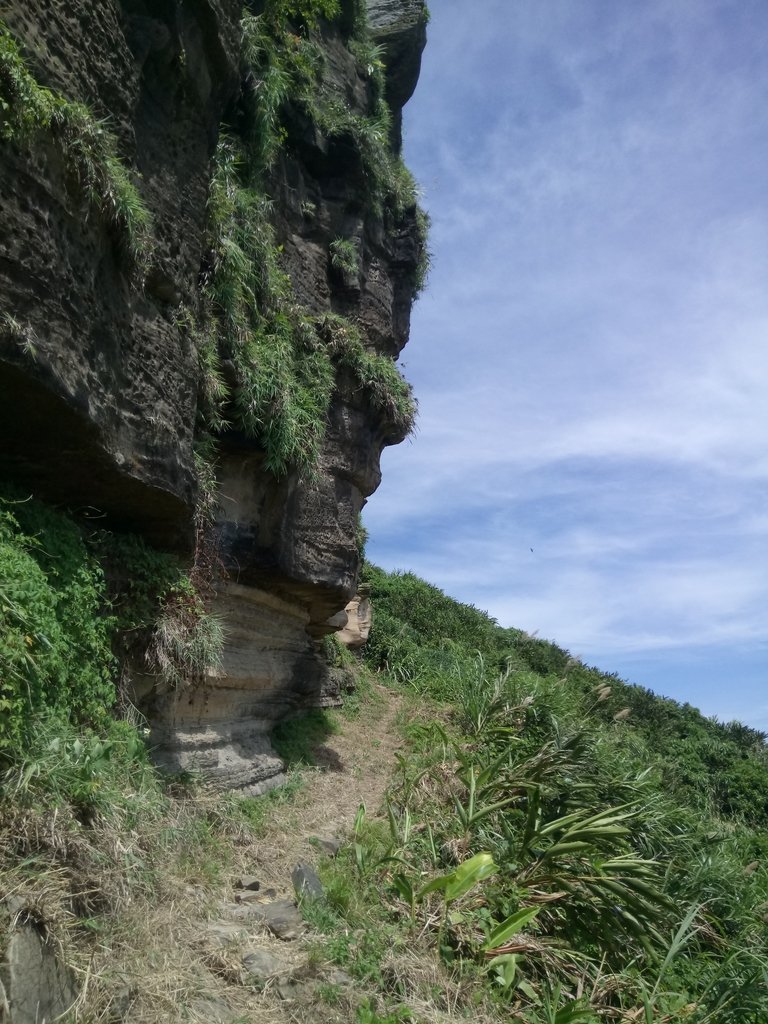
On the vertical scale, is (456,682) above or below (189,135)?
below

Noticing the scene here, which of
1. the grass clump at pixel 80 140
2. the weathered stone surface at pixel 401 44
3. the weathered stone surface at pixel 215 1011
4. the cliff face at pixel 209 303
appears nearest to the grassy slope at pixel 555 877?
the weathered stone surface at pixel 215 1011

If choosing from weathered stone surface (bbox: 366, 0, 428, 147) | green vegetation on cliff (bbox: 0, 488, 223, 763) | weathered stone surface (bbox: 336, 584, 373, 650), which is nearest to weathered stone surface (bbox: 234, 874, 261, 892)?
green vegetation on cliff (bbox: 0, 488, 223, 763)

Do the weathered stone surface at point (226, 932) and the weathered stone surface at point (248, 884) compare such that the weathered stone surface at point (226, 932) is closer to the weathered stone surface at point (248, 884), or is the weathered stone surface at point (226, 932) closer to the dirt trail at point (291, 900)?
the dirt trail at point (291, 900)

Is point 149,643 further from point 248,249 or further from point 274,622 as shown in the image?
point 248,249

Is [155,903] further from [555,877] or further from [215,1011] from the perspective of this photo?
[555,877]

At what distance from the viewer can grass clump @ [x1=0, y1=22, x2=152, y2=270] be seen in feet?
13.1

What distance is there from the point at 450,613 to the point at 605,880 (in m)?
12.0

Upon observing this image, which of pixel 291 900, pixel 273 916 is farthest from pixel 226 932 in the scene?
pixel 291 900

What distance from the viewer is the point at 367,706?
38.7 ft

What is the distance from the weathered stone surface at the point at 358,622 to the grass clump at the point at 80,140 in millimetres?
8885

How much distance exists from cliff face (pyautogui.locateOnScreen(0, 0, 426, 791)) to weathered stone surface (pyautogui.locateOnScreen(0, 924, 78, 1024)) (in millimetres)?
2652

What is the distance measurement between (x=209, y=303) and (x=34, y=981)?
511 cm

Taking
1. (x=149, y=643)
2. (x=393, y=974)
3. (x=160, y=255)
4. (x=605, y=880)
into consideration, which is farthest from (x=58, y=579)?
(x=605, y=880)

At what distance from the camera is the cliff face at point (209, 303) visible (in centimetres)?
444
